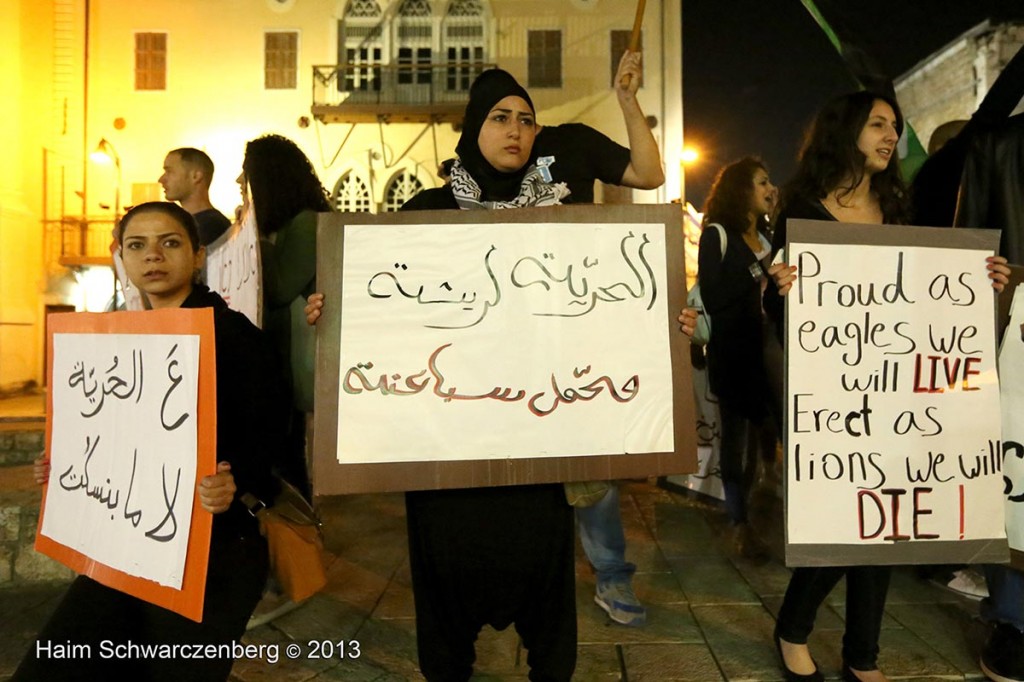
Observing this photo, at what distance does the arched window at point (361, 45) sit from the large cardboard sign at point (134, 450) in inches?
513

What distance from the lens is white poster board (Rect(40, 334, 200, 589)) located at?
1.56 m

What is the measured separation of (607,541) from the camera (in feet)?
8.59

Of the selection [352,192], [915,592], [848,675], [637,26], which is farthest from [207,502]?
[352,192]

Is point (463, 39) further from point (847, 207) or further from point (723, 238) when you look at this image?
point (847, 207)

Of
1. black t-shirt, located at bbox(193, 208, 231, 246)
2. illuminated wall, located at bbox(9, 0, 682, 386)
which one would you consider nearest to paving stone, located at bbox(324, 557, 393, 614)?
black t-shirt, located at bbox(193, 208, 231, 246)

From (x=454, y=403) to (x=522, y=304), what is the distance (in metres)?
0.33

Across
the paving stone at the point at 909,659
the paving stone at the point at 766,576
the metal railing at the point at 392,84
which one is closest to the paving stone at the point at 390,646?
the paving stone at the point at 766,576

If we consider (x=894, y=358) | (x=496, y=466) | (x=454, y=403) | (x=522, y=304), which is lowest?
(x=496, y=466)

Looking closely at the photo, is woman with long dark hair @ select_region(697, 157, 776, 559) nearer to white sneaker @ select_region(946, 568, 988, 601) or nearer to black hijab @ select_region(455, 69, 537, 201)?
white sneaker @ select_region(946, 568, 988, 601)

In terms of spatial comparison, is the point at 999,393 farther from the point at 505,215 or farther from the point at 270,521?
the point at 270,521

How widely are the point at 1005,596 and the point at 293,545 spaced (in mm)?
2557

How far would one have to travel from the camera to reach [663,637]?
8.20 ft

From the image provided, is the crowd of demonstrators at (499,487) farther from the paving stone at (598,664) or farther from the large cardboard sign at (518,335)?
the paving stone at (598,664)

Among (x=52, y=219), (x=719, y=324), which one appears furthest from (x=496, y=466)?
(x=52, y=219)
